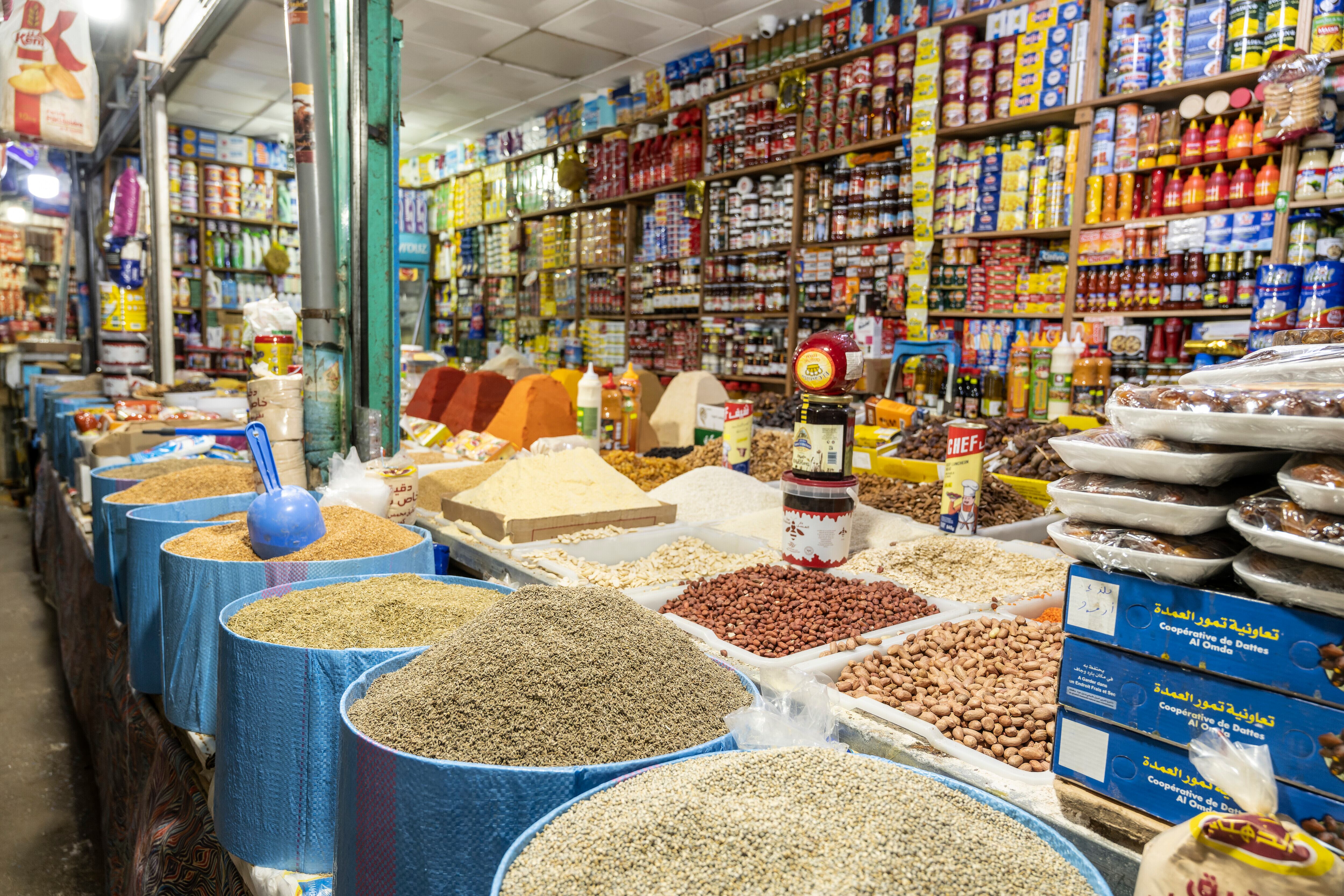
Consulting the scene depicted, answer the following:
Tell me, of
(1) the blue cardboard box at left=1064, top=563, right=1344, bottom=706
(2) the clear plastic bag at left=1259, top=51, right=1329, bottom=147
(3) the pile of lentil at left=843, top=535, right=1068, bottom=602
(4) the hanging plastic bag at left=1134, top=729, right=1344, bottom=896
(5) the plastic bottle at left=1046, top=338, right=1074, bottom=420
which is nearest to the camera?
(4) the hanging plastic bag at left=1134, top=729, right=1344, bottom=896

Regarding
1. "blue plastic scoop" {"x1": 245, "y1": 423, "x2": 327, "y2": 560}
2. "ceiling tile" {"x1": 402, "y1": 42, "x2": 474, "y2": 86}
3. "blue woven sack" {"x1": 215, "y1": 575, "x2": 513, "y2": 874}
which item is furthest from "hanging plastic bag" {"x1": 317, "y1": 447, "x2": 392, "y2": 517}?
"ceiling tile" {"x1": 402, "y1": 42, "x2": 474, "y2": 86}

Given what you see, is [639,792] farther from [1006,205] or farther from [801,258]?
[801,258]

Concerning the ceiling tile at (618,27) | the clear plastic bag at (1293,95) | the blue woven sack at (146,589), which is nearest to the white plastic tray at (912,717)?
the blue woven sack at (146,589)

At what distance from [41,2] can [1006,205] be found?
4.37 metres

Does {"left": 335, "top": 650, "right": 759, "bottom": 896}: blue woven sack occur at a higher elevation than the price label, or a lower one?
lower

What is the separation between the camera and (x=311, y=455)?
1945 mm

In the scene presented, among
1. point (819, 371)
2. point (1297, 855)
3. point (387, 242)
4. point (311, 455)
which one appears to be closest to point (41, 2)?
point (387, 242)

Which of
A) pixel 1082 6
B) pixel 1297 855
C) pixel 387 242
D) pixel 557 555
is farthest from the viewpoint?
pixel 1082 6

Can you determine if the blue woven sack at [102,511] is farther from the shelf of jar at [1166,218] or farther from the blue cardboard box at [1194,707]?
the shelf of jar at [1166,218]

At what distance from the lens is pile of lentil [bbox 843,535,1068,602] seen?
59.8 inches

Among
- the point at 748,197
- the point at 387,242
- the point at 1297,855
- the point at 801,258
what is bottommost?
the point at 1297,855

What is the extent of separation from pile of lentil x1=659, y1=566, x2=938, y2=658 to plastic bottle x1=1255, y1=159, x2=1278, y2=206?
9.00 ft

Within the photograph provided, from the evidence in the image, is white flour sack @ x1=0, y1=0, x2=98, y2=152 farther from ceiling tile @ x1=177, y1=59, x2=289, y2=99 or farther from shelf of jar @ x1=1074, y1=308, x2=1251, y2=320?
shelf of jar @ x1=1074, y1=308, x2=1251, y2=320

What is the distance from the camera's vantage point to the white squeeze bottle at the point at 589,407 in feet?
9.18
